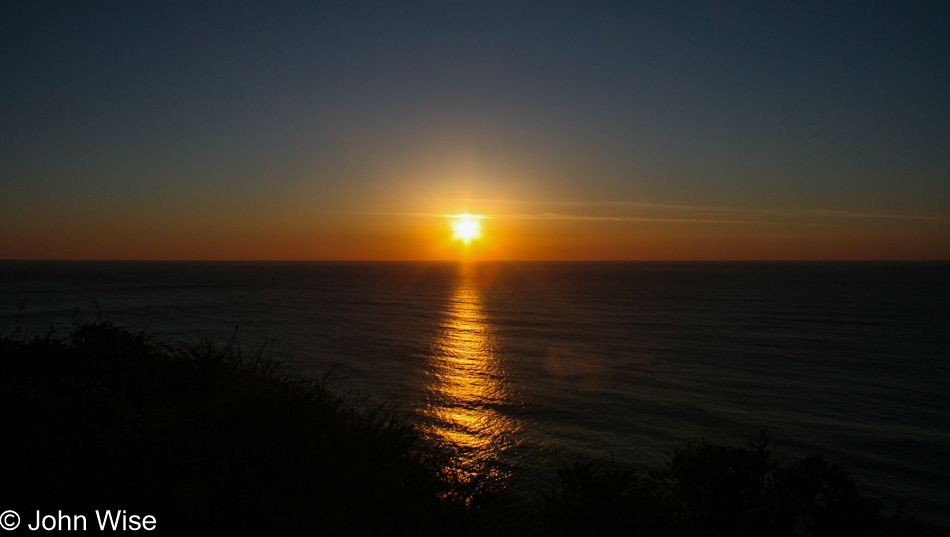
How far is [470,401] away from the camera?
25750 millimetres

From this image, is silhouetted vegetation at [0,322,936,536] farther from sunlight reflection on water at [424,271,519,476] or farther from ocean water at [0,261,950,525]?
sunlight reflection on water at [424,271,519,476]

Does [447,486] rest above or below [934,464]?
above

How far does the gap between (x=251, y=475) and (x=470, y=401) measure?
20269mm

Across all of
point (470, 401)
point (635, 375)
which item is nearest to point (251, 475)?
point (470, 401)

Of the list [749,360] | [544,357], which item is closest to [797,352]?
[749,360]

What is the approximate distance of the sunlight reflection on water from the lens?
18.5 meters

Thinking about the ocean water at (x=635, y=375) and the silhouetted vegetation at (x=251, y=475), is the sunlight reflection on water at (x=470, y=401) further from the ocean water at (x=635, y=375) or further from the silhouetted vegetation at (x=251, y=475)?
the silhouetted vegetation at (x=251, y=475)

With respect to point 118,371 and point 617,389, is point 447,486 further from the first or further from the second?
point 617,389

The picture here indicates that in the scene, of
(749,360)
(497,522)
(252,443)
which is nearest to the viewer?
(497,522)

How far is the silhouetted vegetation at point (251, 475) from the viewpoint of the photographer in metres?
5.51

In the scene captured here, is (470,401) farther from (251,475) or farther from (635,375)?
(251,475)

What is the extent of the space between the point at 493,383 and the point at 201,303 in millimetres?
65404

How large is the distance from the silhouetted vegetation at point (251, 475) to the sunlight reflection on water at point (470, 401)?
8.73m

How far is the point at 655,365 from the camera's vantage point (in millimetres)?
34562
